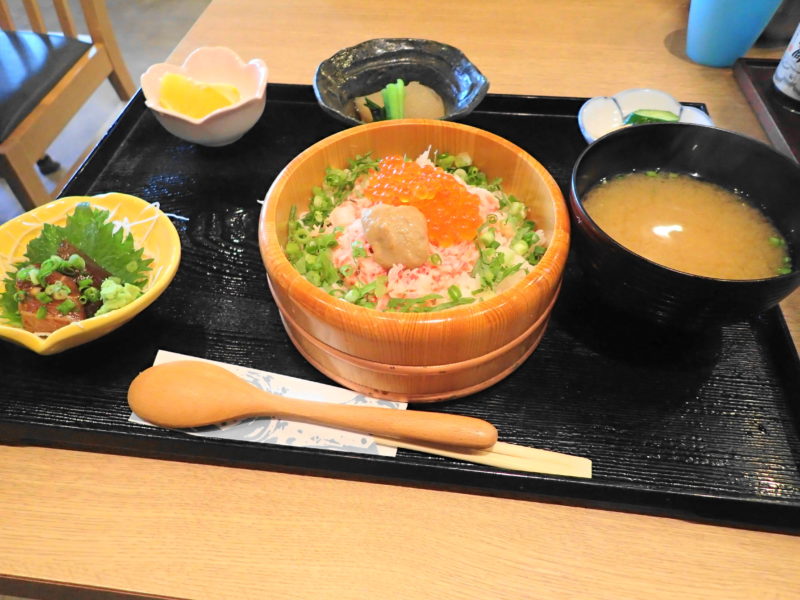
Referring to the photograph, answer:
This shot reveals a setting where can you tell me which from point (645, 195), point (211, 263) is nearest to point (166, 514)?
point (211, 263)

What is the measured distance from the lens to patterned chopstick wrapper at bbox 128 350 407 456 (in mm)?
1192

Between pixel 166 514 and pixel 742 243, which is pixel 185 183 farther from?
pixel 742 243

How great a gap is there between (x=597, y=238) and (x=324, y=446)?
76 centimetres

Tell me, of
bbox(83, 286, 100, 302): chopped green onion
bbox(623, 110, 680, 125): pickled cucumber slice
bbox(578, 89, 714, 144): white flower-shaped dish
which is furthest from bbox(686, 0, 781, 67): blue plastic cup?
bbox(83, 286, 100, 302): chopped green onion

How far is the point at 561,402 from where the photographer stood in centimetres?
128

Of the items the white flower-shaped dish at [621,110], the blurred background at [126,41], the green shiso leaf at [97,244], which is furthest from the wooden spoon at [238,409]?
the blurred background at [126,41]

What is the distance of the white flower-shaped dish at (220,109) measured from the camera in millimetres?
1781

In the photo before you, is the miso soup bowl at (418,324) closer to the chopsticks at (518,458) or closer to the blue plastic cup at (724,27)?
the chopsticks at (518,458)

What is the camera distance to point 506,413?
127 centimetres

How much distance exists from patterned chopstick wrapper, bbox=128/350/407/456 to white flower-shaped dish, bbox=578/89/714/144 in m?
1.28

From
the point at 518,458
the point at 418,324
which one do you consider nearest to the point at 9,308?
the point at 418,324

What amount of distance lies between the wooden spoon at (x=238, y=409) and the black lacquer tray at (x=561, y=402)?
58 mm

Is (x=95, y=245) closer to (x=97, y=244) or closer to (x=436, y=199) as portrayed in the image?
(x=97, y=244)

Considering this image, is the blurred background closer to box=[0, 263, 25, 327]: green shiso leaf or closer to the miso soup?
box=[0, 263, 25, 327]: green shiso leaf
